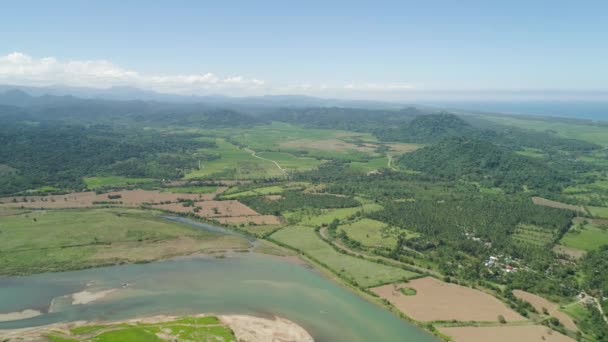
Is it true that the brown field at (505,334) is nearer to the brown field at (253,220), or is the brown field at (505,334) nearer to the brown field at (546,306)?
the brown field at (546,306)

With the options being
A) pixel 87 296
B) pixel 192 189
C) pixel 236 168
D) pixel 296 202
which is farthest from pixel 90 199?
pixel 87 296

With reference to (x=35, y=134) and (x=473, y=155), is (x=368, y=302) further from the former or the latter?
(x=35, y=134)

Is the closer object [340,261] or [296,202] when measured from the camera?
[340,261]

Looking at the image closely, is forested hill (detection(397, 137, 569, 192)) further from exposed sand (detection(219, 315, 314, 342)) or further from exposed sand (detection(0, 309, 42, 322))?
exposed sand (detection(0, 309, 42, 322))

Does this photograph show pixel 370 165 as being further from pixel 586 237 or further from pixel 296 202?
pixel 586 237

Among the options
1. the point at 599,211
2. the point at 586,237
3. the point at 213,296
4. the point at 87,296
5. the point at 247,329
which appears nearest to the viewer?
the point at 247,329

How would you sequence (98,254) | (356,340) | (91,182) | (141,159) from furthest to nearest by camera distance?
(141,159) → (91,182) → (98,254) → (356,340)

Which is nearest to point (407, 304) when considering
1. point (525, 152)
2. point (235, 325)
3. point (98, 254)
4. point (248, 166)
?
point (235, 325)
